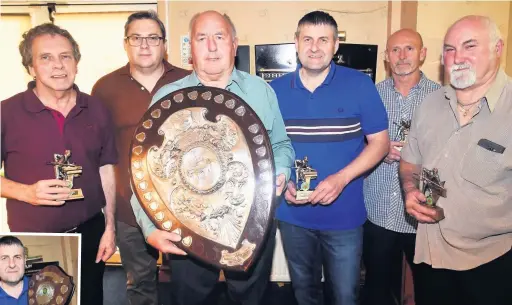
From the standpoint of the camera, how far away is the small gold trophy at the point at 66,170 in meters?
1.62

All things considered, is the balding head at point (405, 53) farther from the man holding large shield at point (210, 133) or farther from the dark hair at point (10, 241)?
the dark hair at point (10, 241)

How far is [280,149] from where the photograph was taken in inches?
65.6

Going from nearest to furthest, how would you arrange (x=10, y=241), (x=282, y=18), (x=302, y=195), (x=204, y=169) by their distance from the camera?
1. (x=204, y=169)
2. (x=10, y=241)
3. (x=302, y=195)
4. (x=282, y=18)

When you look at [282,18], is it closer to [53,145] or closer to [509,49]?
[509,49]

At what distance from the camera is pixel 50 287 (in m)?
1.64

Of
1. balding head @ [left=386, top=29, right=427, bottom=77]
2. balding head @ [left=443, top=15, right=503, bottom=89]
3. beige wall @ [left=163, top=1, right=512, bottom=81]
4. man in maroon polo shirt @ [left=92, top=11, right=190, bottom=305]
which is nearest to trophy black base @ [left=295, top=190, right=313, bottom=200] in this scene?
balding head @ [left=443, top=15, right=503, bottom=89]

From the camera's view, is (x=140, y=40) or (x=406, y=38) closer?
(x=140, y=40)

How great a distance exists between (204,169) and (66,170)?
586mm

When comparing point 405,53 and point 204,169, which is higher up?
point 405,53

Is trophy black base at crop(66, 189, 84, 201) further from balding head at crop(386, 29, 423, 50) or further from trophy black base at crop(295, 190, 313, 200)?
balding head at crop(386, 29, 423, 50)

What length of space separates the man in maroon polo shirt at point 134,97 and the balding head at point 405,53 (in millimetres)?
1164

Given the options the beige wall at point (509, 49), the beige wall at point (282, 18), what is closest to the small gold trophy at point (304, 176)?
the beige wall at point (282, 18)

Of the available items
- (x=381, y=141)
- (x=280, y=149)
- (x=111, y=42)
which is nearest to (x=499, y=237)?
(x=381, y=141)

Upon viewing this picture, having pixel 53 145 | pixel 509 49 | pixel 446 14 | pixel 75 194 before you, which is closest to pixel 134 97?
pixel 53 145
